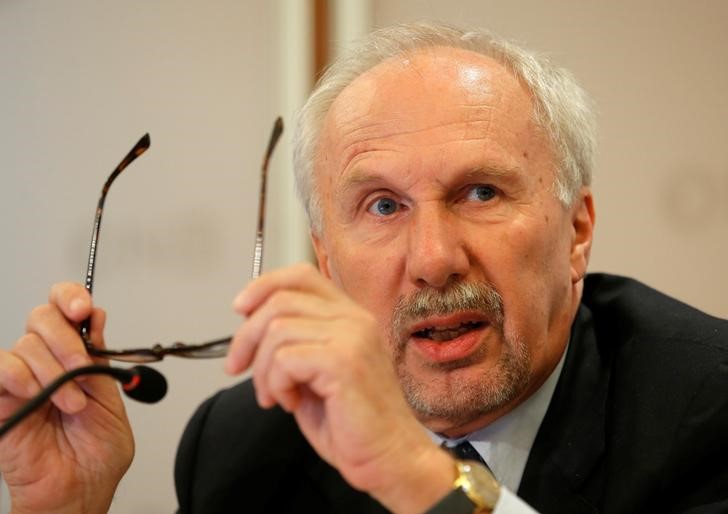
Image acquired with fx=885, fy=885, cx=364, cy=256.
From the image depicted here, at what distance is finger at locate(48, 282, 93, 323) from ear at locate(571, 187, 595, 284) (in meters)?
0.85

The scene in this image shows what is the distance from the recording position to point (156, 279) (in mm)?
2555

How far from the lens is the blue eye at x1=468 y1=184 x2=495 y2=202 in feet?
4.89

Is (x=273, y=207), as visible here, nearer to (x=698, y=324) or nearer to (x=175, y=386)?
(x=175, y=386)

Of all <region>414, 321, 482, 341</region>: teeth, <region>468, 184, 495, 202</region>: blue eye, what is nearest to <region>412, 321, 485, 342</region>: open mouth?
<region>414, 321, 482, 341</region>: teeth

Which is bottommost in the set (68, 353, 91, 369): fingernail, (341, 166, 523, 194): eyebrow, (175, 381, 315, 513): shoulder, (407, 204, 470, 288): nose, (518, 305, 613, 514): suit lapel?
(175, 381, 315, 513): shoulder

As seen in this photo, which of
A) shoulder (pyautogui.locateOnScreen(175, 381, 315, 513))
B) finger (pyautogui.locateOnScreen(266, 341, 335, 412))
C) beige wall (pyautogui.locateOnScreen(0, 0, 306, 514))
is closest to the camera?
finger (pyautogui.locateOnScreen(266, 341, 335, 412))

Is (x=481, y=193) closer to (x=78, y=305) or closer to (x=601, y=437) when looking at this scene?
(x=601, y=437)

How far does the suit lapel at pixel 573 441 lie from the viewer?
1.42 metres

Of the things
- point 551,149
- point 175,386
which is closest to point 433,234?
point 551,149

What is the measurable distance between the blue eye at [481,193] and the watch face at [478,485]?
1.85ft

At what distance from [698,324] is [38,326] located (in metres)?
1.09

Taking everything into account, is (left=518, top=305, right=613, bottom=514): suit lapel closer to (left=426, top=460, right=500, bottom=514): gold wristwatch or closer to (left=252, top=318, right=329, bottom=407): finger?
(left=426, top=460, right=500, bottom=514): gold wristwatch

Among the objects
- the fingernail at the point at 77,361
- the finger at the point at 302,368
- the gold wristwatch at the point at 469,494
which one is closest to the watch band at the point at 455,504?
the gold wristwatch at the point at 469,494

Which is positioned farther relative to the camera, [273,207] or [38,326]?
[273,207]
